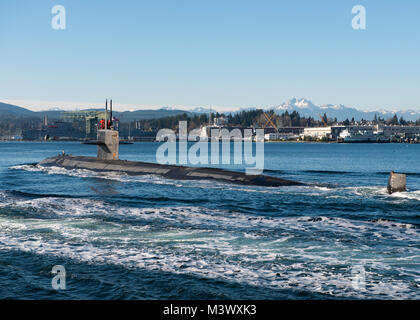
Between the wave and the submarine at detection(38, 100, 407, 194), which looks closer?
the wave

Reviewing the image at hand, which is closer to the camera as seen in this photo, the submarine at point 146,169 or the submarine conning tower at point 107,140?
the submarine at point 146,169

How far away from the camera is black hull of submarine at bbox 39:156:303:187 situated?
35.2m

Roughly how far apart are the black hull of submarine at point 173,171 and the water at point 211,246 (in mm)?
6717

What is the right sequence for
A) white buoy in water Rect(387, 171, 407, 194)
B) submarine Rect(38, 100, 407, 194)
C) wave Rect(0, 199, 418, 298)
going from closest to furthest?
wave Rect(0, 199, 418, 298) → white buoy in water Rect(387, 171, 407, 194) → submarine Rect(38, 100, 407, 194)

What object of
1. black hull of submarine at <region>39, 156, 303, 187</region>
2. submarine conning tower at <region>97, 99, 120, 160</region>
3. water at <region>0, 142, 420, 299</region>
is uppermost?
submarine conning tower at <region>97, 99, 120, 160</region>

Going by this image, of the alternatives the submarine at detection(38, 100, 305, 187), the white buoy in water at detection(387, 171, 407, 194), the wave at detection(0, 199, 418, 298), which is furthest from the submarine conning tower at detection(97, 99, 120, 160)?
the white buoy in water at detection(387, 171, 407, 194)

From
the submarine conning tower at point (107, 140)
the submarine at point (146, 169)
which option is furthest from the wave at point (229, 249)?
the submarine conning tower at point (107, 140)

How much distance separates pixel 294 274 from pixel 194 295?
120 inches

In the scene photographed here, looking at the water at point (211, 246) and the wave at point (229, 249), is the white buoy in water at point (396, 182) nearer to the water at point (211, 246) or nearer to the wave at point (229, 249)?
the water at point (211, 246)

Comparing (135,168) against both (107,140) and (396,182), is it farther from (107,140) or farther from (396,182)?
(396,182)

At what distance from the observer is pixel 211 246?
15.3 meters

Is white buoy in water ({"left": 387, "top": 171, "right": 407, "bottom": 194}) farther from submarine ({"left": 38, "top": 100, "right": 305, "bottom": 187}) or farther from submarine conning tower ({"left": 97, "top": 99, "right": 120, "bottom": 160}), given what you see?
submarine conning tower ({"left": 97, "top": 99, "right": 120, "bottom": 160})

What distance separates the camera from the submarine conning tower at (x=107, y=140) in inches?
1706

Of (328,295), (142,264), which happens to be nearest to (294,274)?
(328,295)
